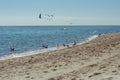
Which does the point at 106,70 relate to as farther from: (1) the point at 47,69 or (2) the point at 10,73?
(2) the point at 10,73

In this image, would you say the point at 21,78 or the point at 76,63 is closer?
the point at 21,78

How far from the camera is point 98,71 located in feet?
49.0

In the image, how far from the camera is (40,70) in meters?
17.4

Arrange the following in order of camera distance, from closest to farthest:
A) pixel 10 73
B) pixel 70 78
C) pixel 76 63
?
1. pixel 70 78
2. pixel 10 73
3. pixel 76 63

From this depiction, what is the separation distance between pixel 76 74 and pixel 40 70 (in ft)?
9.57

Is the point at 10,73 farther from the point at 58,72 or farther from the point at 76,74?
the point at 76,74

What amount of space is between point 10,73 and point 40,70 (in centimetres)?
156

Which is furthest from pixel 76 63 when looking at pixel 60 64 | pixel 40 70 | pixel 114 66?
pixel 114 66

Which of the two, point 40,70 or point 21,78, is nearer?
point 21,78

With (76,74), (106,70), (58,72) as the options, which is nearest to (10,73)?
(58,72)

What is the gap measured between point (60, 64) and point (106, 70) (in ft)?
14.7

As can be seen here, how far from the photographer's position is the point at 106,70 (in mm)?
14891

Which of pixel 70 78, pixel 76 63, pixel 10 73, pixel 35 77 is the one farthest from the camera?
pixel 76 63

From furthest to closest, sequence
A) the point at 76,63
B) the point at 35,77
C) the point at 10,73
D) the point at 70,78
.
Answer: the point at 76,63 → the point at 10,73 → the point at 35,77 → the point at 70,78
